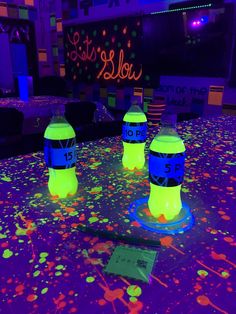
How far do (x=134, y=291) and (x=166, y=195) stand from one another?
1.01ft

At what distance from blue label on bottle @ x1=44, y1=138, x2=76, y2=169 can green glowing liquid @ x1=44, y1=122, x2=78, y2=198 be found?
0.09 ft

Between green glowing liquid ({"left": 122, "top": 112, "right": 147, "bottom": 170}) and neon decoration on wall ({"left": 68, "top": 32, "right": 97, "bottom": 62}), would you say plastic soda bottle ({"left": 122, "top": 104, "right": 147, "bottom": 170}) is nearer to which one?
green glowing liquid ({"left": 122, "top": 112, "right": 147, "bottom": 170})

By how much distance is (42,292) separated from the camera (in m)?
0.52

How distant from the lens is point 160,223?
75 cm

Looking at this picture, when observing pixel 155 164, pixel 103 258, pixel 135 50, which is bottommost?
pixel 103 258

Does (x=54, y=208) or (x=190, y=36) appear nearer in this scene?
(x=54, y=208)

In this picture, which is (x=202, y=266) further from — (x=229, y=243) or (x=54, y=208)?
(x=54, y=208)

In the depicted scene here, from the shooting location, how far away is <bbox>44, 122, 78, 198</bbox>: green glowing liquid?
2.93 feet

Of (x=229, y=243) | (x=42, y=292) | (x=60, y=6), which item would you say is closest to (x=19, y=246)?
(x=42, y=292)

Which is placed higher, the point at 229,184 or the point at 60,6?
the point at 60,6

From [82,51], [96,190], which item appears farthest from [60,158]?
[82,51]

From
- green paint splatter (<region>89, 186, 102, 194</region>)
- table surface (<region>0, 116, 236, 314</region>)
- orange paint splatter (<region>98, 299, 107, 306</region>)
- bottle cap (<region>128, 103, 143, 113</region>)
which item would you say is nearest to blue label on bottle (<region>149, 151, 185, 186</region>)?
table surface (<region>0, 116, 236, 314</region>)

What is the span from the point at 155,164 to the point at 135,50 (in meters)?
3.80

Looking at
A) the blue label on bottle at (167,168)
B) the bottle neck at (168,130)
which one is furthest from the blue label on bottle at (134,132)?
the blue label on bottle at (167,168)
